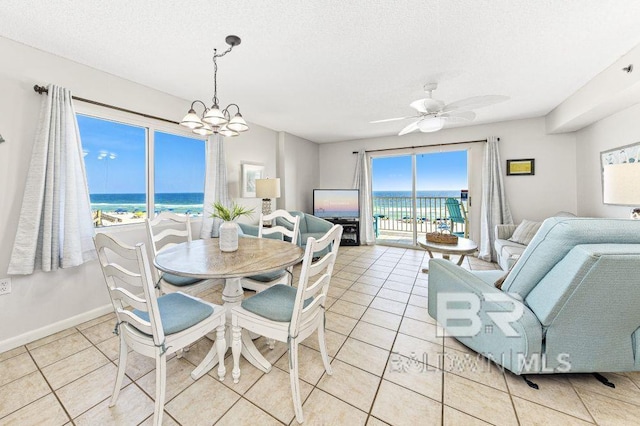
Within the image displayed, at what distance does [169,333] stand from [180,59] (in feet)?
7.49

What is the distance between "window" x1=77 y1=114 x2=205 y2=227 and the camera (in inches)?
100.0

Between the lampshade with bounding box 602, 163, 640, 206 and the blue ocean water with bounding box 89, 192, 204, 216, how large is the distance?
158 inches

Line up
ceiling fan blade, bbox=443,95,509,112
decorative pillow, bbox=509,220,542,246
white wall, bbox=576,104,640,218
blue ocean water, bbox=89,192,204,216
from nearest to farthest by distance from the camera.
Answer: ceiling fan blade, bbox=443,95,509,112
blue ocean water, bbox=89,192,204,216
white wall, bbox=576,104,640,218
decorative pillow, bbox=509,220,542,246

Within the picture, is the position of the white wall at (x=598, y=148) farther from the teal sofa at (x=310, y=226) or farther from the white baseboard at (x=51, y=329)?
the white baseboard at (x=51, y=329)

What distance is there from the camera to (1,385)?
1538mm

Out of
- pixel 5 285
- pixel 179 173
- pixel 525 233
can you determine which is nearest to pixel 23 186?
pixel 5 285

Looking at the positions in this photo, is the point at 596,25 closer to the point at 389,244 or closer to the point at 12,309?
the point at 389,244

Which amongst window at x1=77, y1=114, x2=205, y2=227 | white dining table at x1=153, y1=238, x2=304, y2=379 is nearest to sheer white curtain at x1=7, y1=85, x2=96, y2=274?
window at x1=77, y1=114, x2=205, y2=227

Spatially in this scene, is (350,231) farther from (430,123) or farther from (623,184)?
(623,184)

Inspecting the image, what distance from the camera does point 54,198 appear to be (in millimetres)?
2066

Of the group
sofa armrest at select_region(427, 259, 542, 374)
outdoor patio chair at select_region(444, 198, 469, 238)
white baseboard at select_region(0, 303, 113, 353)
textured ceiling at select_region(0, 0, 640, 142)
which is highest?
textured ceiling at select_region(0, 0, 640, 142)

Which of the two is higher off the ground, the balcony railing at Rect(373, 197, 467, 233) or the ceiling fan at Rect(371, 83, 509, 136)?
the ceiling fan at Rect(371, 83, 509, 136)

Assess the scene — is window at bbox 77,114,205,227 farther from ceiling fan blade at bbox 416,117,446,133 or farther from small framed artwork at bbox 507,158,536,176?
small framed artwork at bbox 507,158,536,176

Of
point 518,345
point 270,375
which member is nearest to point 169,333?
point 270,375
